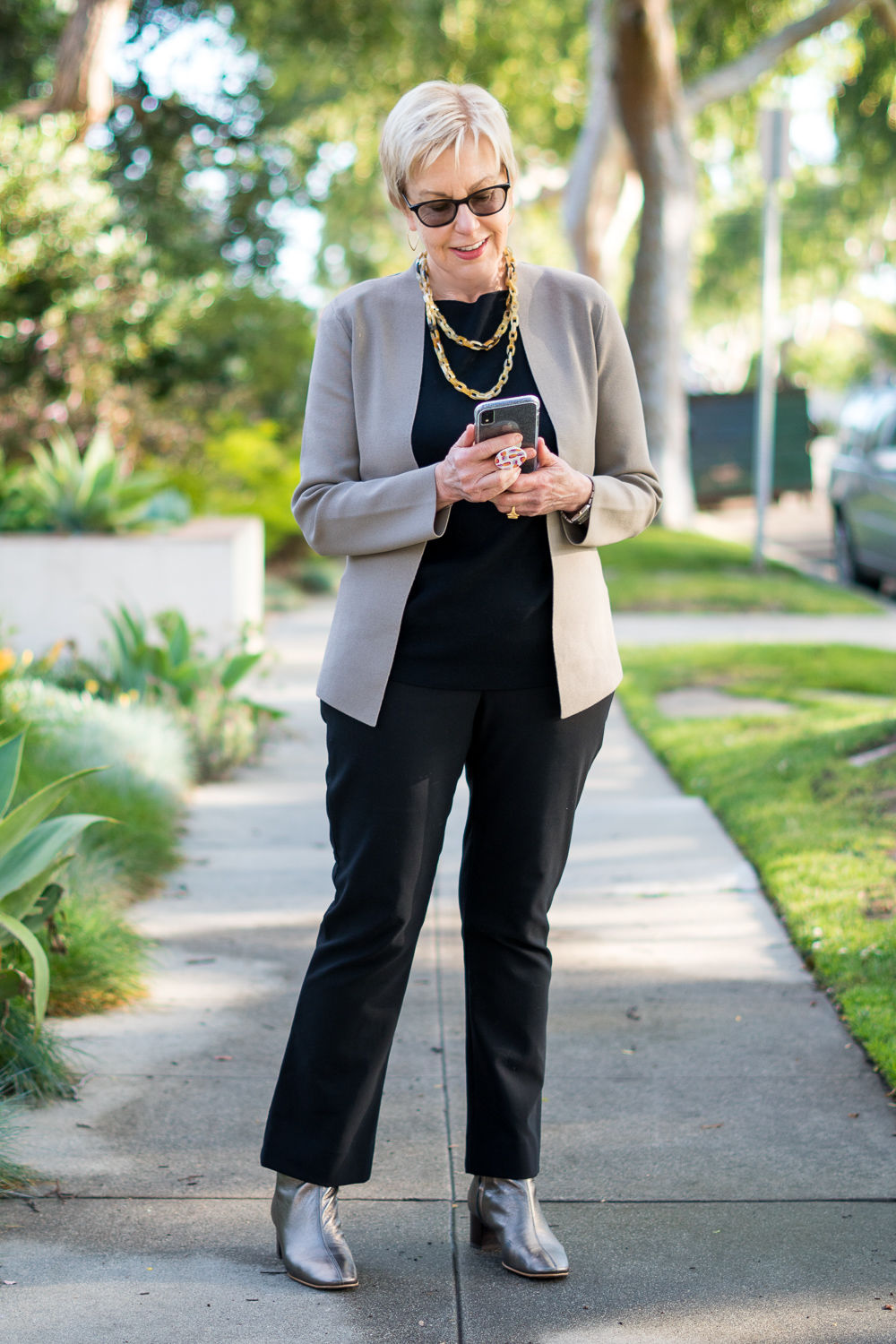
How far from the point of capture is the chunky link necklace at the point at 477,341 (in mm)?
2482

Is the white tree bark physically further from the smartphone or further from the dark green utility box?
the smartphone

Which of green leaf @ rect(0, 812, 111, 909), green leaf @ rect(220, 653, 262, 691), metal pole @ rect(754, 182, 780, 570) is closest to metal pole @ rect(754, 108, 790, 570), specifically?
metal pole @ rect(754, 182, 780, 570)

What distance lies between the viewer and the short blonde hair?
7.79 feet

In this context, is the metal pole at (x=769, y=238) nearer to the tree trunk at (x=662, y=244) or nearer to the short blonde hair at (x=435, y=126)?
the tree trunk at (x=662, y=244)

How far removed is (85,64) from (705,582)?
631cm

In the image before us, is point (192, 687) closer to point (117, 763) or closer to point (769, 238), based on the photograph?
point (117, 763)

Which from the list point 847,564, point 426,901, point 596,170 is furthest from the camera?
point 596,170

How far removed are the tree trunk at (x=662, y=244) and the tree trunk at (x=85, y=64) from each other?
6.94m

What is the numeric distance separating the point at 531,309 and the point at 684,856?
3.17 metres

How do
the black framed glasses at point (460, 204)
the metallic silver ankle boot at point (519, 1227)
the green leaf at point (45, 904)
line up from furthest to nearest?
the green leaf at point (45, 904)
the metallic silver ankle boot at point (519, 1227)
the black framed glasses at point (460, 204)

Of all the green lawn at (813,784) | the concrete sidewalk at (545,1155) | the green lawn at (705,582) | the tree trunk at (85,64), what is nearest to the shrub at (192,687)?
the concrete sidewalk at (545,1155)

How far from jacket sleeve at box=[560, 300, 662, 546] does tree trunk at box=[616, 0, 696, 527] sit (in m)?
13.9

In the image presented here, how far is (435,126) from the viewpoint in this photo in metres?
2.37

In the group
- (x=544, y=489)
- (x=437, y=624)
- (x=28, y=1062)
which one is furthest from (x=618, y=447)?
(x=28, y=1062)
